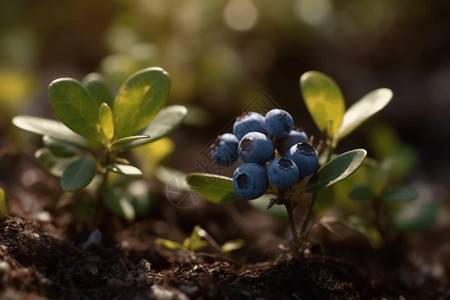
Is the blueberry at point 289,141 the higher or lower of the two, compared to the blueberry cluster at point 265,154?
higher

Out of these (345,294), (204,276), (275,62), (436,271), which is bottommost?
(204,276)

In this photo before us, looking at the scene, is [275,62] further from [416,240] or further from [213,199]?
[213,199]

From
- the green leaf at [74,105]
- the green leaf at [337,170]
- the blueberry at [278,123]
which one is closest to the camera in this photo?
the green leaf at [337,170]

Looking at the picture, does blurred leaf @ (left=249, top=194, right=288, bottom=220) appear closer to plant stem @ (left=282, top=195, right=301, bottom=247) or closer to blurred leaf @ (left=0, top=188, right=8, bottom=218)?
plant stem @ (left=282, top=195, right=301, bottom=247)

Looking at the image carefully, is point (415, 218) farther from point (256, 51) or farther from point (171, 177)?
point (256, 51)

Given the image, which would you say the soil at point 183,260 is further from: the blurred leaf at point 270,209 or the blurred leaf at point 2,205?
the blurred leaf at point 270,209

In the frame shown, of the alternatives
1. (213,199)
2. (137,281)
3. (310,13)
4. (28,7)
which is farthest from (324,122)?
(28,7)

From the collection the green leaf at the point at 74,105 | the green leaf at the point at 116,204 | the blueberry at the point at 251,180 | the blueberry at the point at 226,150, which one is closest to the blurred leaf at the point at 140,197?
the green leaf at the point at 116,204
